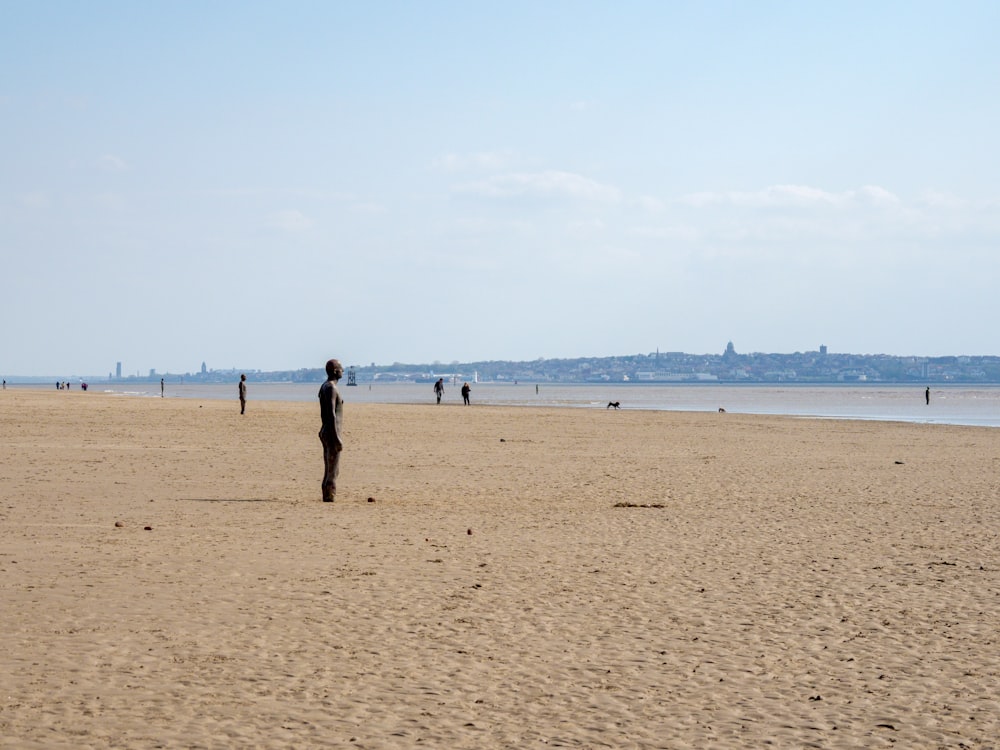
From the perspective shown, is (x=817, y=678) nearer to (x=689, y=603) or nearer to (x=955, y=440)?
(x=689, y=603)

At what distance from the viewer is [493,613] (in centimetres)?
873

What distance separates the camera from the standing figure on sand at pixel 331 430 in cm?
1602

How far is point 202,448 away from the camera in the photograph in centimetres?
2628

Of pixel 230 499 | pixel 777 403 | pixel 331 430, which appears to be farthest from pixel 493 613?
pixel 777 403

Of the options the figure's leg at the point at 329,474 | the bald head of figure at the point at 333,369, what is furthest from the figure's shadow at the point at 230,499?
the bald head of figure at the point at 333,369

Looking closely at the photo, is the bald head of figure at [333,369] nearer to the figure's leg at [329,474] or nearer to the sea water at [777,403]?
the figure's leg at [329,474]

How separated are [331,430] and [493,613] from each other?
7739 millimetres

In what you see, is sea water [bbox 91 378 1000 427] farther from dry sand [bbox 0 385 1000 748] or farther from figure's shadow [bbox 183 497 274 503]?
figure's shadow [bbox 183 497 274 503]

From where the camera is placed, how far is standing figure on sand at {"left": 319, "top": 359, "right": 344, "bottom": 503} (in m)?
16.0

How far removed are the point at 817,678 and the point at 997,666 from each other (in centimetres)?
127

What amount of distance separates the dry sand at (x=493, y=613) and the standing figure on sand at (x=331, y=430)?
60 cm

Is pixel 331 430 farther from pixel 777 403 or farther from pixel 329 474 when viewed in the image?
pixel 777 403

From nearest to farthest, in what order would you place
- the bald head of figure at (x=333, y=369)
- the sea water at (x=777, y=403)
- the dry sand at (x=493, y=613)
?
the dry sand at (x=493, y=613), the bald head of figure at (x=333, y=369), the sea water at (x=777, y=403)

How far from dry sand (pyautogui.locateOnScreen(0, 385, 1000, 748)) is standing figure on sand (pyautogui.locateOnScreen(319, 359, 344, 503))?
603 mm
